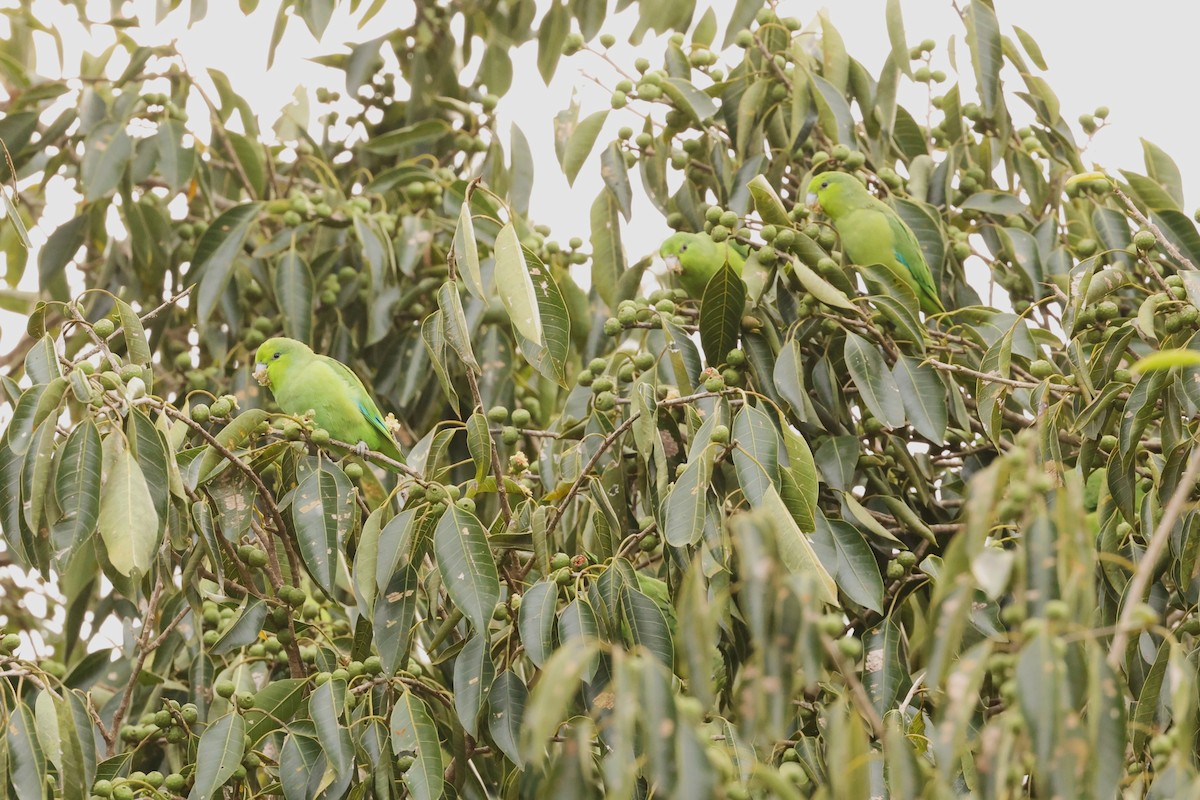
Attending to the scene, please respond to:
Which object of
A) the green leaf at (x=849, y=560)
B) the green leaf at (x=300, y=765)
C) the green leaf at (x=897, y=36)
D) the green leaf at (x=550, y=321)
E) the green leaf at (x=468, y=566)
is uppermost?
the green leaf at (x=897, y=36)

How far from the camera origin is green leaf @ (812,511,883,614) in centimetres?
254

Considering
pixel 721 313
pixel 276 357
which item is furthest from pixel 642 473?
pixel 276 357

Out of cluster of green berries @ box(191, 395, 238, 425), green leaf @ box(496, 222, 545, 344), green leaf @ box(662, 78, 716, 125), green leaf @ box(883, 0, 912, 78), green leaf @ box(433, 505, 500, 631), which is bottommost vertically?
green leaf @ box(433, 505, 500, 631)

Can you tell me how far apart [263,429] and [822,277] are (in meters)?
1.34

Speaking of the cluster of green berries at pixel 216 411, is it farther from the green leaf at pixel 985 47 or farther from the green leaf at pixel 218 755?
the green leaf at pixel 985 47

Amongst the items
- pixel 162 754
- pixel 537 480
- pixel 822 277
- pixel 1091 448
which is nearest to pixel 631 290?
pixel 537 480

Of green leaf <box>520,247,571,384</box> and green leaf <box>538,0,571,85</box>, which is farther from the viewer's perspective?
green leaf <box>538,0,571,85</box>

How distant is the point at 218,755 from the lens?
244cm

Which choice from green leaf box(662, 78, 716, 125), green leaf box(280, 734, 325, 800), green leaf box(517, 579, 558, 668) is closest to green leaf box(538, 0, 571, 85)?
green leaf box(662, 78, 716, 125)

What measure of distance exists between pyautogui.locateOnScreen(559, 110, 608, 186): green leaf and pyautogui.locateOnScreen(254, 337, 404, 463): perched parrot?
973 millimetres

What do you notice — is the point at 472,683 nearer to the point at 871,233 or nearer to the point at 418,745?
the point at 418,745

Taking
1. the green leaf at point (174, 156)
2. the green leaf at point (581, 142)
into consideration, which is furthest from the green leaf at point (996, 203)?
the green leaf at point (174, 156)

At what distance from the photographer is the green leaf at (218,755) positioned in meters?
2.40

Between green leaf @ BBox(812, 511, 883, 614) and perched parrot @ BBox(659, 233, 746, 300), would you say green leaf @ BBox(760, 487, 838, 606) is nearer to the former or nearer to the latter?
green leaf @ BBox(812, 511, 883, 614)
